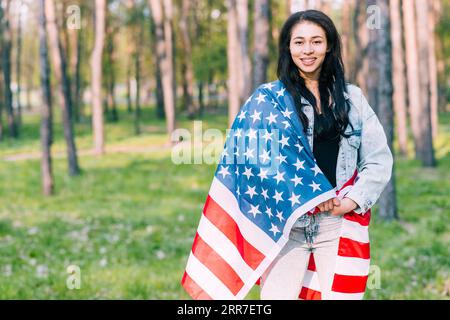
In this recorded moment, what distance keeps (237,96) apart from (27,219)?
12057 millimetres

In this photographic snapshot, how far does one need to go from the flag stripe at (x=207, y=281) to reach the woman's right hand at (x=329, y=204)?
29.8 inches

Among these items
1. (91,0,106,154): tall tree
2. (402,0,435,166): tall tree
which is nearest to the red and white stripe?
(402,0,435,166): tall tree

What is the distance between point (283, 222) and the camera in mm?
3375

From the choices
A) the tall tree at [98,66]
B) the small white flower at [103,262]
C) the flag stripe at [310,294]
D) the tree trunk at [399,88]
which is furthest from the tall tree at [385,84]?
the tall tree at [98,66]

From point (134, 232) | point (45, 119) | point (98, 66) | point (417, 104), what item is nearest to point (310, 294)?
point (134, 232)

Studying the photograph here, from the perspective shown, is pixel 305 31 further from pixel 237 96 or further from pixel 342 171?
pixel 237 96

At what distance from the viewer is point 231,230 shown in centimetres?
355

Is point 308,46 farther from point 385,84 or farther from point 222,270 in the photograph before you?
point 385,84

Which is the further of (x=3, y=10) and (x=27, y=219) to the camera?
(x=3, y=10)

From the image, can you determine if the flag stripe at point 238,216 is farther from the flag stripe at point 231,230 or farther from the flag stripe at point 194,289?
the flag stripe at point 194,289

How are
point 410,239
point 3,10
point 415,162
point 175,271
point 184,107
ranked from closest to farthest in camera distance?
point 175,271 < point 410,239 < point 415,162 < point 3,10 < point 184,107

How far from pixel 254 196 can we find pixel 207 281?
581 millimetres

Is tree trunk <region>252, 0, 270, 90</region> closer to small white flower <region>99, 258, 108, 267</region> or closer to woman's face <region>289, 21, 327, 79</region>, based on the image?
small white flower <region>99, 258, 108, 267</region>

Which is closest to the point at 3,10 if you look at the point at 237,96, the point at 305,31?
the point at 237,96
